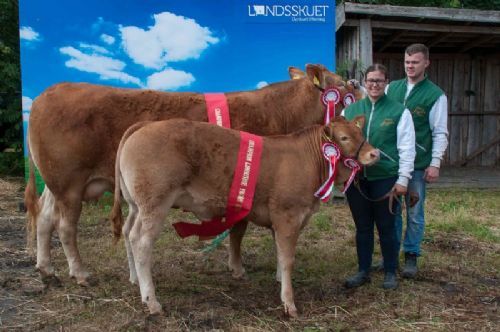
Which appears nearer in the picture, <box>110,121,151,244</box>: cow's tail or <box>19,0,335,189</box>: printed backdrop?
<box>110,121,151,244</box>: cow's tail

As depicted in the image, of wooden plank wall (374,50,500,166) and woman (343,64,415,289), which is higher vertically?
wooden plank wall (374,50,500,166)

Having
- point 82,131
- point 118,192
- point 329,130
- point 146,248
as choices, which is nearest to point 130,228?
point 118,192

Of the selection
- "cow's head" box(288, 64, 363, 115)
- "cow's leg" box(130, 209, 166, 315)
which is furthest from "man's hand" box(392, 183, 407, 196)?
"cow's leg" box(130, 209, 166, 315)

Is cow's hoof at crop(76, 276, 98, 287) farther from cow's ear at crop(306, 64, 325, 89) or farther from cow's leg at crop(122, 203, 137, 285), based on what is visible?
cow's ear at crop(306, 64, 325, 89)

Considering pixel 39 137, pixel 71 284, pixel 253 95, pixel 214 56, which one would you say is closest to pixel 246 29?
pixel 214 56

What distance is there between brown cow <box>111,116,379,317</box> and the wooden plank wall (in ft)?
32.7

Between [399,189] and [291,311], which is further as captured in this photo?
[399,189]

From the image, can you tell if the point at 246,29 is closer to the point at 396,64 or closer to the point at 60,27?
the point at 60,27

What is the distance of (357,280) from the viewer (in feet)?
15.6

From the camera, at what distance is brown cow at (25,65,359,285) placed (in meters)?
4.64

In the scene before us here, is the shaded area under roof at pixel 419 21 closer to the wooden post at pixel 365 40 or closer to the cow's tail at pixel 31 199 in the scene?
the wooden post at pixel 365 40

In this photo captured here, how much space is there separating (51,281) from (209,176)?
1.98 metres

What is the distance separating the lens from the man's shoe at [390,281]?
464 cm

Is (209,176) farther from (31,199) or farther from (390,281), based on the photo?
(31,199)
